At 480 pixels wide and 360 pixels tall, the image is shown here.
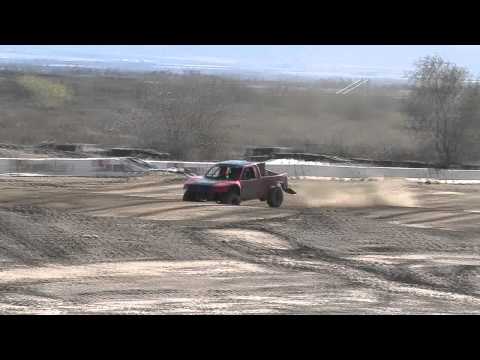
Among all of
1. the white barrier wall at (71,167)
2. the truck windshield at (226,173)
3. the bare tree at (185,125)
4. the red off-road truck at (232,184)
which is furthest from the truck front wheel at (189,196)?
the bare tree at (185,125)

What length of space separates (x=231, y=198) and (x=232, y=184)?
40 centimetres

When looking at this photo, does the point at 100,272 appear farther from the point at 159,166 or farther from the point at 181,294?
the point at 159,166

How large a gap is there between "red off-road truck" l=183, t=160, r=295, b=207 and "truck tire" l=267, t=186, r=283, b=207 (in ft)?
0.22

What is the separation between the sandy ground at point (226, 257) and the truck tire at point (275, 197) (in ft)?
4.58

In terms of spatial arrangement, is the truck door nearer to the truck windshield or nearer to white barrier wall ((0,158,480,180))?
the truck windshield

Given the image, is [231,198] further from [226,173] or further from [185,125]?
[185,125]

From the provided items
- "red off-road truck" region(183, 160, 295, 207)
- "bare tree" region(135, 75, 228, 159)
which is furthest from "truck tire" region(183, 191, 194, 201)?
"bare tree" region(135, 75, 228, 159)

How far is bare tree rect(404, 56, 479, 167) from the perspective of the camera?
4269 cm

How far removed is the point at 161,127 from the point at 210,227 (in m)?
21.2

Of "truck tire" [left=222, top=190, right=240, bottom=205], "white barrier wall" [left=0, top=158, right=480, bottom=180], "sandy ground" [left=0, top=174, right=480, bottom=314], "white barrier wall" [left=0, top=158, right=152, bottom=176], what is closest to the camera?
"sandy ground" [left=0, top=174, right=480, bottom=314]

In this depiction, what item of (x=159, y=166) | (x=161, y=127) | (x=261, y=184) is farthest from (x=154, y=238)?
(x=161, y=127)

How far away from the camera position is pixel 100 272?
15.9m

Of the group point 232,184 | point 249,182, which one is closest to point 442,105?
point 249,182

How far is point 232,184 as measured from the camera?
23031 millimetres
